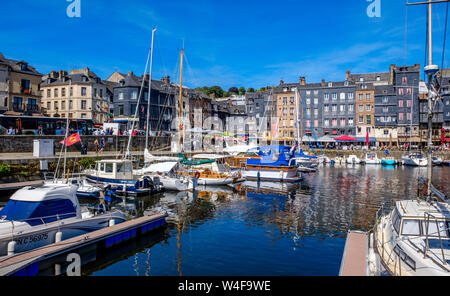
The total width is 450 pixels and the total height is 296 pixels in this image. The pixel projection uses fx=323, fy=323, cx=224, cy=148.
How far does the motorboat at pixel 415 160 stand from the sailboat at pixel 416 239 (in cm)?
5549

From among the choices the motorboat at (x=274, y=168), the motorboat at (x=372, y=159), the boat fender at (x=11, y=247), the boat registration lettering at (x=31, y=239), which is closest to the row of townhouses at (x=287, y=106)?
the motorboat at (x=372, y=159)

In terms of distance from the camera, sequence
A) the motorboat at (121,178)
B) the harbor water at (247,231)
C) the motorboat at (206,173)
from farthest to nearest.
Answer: the motorboat at (206,173)
the motorboat at (121,178)
the harbor water at (247,231)

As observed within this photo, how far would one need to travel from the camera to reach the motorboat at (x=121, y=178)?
2639 centimetres

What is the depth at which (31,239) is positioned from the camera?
12445 millimetres

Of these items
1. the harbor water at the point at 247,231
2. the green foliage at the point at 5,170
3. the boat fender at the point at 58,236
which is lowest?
the harbor water at the point at 247,231

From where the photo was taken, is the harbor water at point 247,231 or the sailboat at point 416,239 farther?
the harbor water at point 247,231

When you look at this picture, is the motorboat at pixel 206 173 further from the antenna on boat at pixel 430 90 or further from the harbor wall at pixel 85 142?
the antenna on boat at pixel 430 90

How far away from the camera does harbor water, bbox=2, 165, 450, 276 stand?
1282 centimetres

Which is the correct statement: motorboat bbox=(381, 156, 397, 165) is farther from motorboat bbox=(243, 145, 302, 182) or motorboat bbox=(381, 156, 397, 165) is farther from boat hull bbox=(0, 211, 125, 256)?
boat hull bbox=(0, 211, 125, 256)

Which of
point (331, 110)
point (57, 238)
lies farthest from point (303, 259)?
point (331, 110)

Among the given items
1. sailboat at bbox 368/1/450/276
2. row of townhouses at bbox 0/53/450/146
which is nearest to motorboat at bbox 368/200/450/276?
sailboat at bbox 368/1/450/276

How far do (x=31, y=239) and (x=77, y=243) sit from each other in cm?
168

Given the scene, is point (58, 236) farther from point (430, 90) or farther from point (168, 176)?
point (168, 176)

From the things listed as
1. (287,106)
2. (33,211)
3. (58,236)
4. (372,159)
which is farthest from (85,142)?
(287,106)
